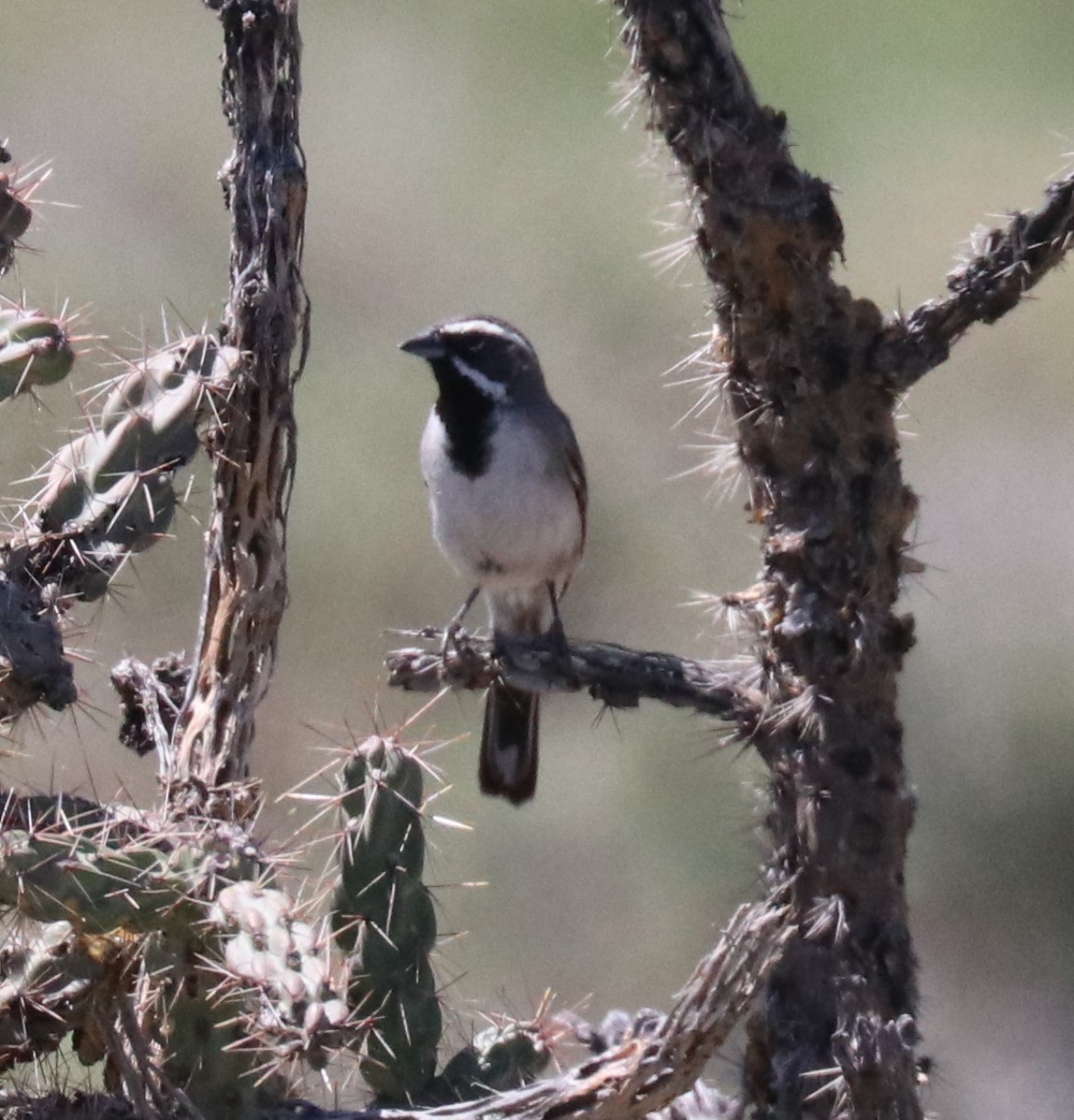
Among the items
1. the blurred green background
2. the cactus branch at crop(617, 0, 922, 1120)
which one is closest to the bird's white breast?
the blurred green background

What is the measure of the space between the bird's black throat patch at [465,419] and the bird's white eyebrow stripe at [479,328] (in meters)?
0.11

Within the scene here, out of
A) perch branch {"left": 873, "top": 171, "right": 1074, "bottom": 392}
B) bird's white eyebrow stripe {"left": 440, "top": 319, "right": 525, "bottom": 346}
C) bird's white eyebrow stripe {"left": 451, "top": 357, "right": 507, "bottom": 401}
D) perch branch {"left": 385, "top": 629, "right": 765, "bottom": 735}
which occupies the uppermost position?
bird's white eyebrow stripe {"left": 440, "top": 319, "right": 525, "bottom": 346}

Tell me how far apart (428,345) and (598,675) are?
1521 mm

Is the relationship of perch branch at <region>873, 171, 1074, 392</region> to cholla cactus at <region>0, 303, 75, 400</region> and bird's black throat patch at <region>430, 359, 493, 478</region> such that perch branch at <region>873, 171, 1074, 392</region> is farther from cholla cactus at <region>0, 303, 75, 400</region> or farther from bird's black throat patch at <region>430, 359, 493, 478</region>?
bird's black throat patch at <region>430, 359, 493, 478</region>

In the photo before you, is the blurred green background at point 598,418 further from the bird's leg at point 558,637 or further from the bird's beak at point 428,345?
the bird's beak at point 428,345

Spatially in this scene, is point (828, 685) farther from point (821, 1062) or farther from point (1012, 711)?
point (1012, 711)

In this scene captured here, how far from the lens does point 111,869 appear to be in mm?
3340

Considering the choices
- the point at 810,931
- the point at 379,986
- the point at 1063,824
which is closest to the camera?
the point at 379,986

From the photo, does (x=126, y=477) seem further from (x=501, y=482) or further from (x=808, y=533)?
(x=501, y=482)

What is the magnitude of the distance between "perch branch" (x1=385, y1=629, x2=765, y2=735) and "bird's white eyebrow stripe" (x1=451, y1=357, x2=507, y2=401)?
Answer: 92 centimetres

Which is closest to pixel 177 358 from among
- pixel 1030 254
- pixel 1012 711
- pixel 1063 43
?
pixel 1030 254

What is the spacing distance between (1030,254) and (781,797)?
1222mm

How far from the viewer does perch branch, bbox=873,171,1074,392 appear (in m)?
3.63

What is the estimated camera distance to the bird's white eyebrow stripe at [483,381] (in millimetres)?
5672
